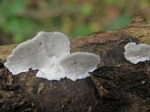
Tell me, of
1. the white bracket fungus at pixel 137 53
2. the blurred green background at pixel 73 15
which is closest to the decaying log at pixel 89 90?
the white bracket fungus at pixel 137 53

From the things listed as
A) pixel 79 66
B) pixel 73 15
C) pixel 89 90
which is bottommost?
pixel 89 90

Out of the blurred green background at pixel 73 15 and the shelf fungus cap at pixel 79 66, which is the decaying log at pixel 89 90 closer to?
the shelf fungus cap at pixel 79 66

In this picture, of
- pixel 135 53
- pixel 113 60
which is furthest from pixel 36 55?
pixel 135 53

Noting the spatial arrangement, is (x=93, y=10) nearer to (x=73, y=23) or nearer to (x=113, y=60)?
(x=73, y=23)

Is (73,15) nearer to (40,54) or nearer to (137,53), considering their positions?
(137,53)

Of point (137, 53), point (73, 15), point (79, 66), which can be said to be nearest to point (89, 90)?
point (79, 66)

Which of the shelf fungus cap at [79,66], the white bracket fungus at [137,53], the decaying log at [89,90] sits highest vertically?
the white bracket fungus at [137,53]
